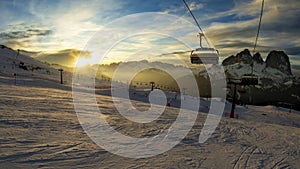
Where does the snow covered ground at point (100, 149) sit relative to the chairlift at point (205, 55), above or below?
below

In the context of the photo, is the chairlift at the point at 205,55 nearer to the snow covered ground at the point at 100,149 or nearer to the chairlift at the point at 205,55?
the chairlift at the point at 205,55

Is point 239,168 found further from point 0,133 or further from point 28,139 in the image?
point 0,133

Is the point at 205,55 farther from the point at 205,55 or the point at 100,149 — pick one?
the point at 100,149

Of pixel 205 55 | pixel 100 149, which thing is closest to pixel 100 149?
pixel 100 149

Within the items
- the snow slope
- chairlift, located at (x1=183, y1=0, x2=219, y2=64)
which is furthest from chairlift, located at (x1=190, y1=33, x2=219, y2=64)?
the snow slope

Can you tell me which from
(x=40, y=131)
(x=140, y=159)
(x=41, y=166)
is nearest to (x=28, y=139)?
(x=40, y=131)

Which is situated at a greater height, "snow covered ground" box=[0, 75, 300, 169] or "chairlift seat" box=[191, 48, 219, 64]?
"chairlift seat" box=[191, 48, 219, 64]

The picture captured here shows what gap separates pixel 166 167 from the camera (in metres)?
5.97

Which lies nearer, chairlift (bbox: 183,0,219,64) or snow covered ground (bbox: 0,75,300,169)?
snow covered ground (bbox: 0,75,300,169)

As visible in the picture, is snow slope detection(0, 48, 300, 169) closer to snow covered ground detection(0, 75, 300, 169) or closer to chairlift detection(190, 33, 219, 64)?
snow covered ground detection(0, 75, 300, 169)

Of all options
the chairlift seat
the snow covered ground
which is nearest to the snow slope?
the snow covered ground

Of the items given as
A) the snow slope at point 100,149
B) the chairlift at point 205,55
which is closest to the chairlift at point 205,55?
the chairlift at point 205,55

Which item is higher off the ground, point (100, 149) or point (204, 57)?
point (204, 57)

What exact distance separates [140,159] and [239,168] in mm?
2851
